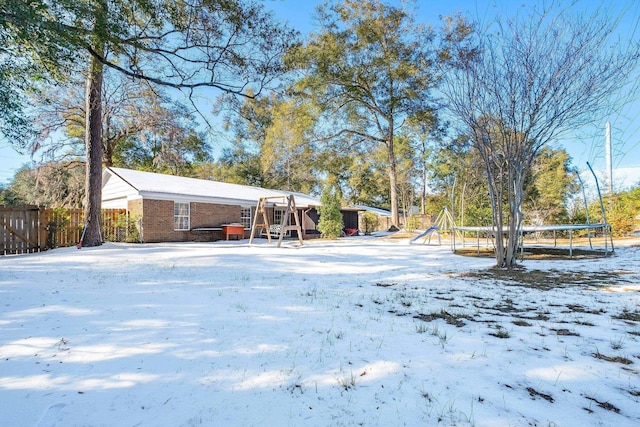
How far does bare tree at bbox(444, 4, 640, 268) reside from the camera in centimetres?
627

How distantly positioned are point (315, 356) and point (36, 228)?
40.3 ft

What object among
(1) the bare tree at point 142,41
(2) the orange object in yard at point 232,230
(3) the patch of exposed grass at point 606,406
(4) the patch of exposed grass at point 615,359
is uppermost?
(1) the bare tree at point 142,41

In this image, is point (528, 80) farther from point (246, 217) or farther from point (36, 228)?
point (246, 217)

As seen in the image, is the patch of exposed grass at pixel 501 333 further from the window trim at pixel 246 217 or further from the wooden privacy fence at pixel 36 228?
the window trim at pixel 246 217

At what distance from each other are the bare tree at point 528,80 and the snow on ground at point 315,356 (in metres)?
3.28

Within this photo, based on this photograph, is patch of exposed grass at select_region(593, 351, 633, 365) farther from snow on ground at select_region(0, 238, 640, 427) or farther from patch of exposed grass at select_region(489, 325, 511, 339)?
patch of exposed grass at select_region(489, 325, 511, 339)

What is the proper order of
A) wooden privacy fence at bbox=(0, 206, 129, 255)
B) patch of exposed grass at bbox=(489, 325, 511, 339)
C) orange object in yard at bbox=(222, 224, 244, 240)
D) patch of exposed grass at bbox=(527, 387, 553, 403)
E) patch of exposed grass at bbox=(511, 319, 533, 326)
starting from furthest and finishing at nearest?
orange object in yard at bbox=(222, 224, 244, 240), wooden privacy fence at bbox=(0, 206, 129, 255), patch of exposed grass at bbox=(511, 319, 533, 326), patch of exposed grass at bbox=(489, 325, 511, 339), patch of exposed grass at bbox=(527, 387, 553, 403)

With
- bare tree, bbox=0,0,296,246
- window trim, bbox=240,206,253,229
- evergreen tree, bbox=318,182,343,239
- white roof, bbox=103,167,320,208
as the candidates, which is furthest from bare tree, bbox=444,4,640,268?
window trim, bbox=240,206,253,229

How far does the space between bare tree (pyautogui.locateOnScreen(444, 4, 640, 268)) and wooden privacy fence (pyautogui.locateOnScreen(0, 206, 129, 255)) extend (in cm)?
Result: 1306

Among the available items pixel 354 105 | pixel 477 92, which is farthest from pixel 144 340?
pixel 354 105

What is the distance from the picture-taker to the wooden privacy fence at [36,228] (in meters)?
9.88

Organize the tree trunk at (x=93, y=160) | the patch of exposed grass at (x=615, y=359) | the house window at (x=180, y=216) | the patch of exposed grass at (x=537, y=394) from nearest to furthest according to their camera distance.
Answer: the patch of exposed grass at (x=537, y=394), the patch of exposed grass at (x=615, y=359), the tree trunk at (x=93, y=160), the house window at (x=180, y=216)

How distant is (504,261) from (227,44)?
9428 millimetres

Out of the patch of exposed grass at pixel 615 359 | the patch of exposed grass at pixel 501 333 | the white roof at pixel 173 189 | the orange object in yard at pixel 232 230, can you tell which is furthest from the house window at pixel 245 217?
the patch of exposed grass at pixel 615 359
